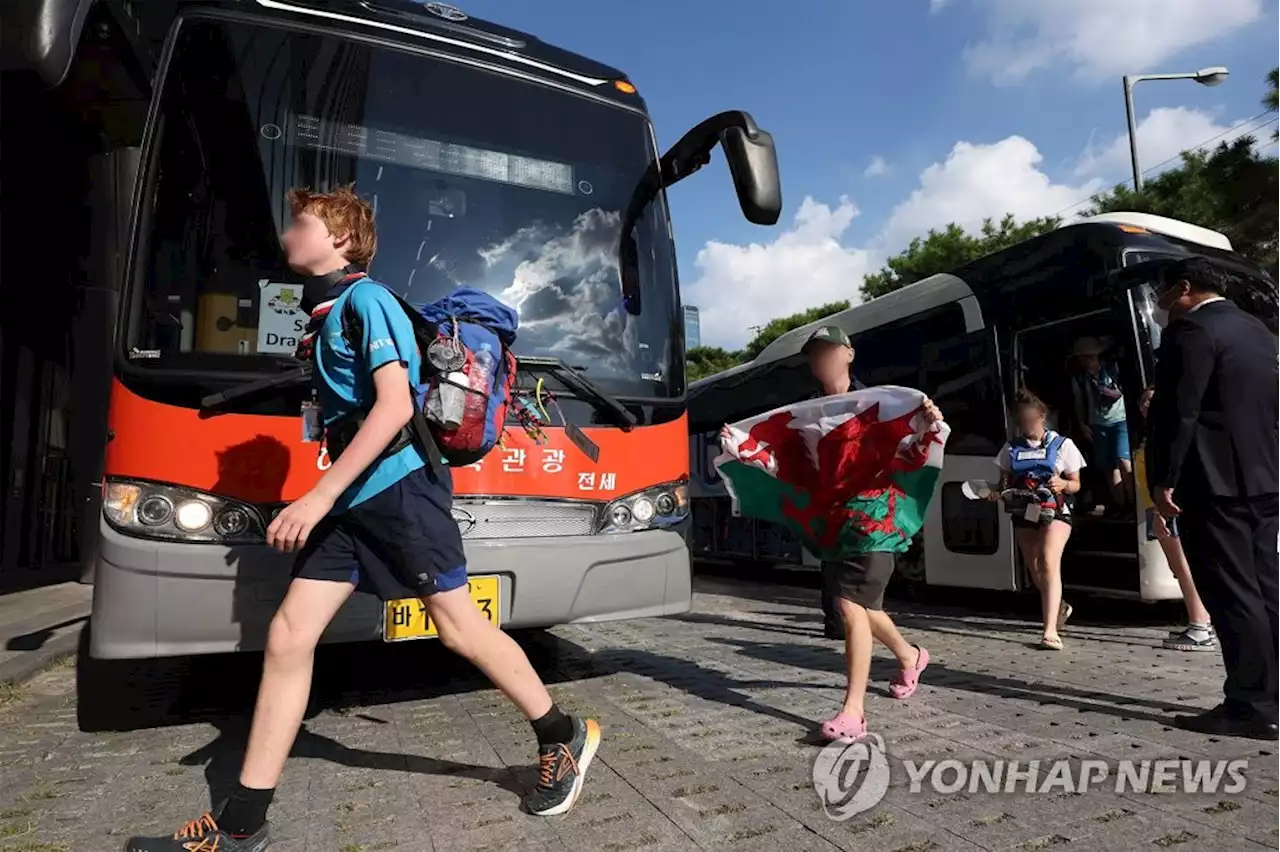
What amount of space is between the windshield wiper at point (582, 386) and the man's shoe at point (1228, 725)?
2689 millimetres

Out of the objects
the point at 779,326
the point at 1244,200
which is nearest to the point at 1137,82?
the point at 1244,200

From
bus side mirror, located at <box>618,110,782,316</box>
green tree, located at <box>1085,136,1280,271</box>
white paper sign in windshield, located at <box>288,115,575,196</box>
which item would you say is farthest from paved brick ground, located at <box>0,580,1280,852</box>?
green tree, located at <box>1085,136,1280,271</box>

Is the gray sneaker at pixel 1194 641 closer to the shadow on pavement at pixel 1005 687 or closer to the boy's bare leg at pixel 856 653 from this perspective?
the shadow on pavement at pixel 1005 687

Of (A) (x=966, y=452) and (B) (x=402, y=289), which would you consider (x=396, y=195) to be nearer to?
(B) (x=402, y=289)

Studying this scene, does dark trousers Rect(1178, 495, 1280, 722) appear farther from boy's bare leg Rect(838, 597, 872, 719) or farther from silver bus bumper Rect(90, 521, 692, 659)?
silver bus bumper Rect(90, 521, 692, 659)

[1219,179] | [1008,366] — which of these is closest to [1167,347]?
[1008,366]

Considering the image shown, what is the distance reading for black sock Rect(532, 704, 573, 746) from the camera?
290 cm

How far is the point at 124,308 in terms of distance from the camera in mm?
3758

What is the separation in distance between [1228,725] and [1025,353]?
15.0ft

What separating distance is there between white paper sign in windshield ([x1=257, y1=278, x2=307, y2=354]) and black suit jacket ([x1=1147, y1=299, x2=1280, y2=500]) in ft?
12.0

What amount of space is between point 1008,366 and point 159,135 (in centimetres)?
649

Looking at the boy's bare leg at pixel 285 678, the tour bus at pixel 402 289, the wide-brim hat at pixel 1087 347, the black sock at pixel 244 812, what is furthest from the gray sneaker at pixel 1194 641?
the black sock at pixel 244 812

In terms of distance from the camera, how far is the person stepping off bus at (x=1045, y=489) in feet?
19.4

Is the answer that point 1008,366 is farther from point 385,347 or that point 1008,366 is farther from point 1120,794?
point 385,347
